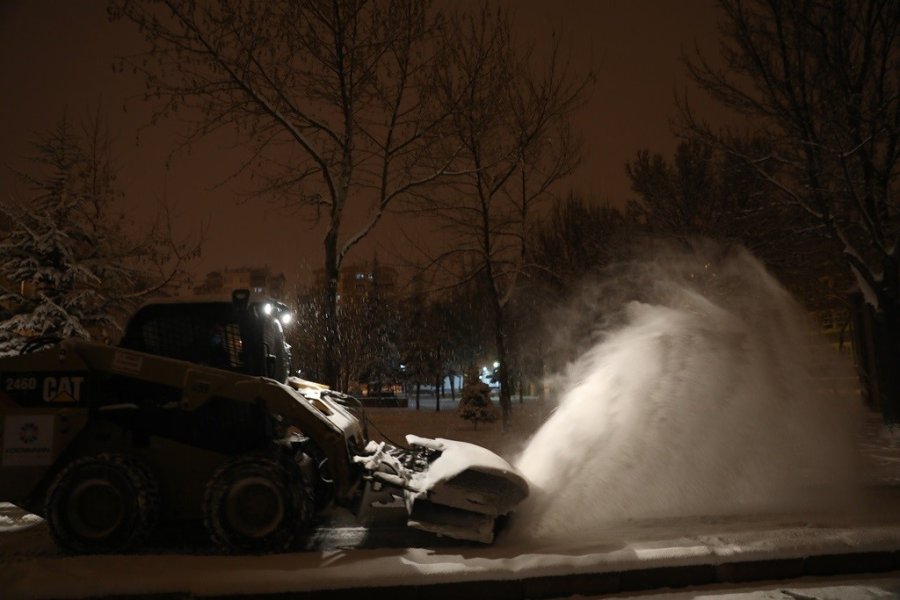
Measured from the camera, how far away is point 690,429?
831 cm

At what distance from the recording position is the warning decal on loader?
6.49 meters

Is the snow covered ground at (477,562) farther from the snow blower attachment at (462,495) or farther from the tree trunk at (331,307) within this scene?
the tree trunk at (331,307)

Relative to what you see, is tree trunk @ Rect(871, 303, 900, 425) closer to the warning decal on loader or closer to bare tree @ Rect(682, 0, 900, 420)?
bare tree @ Rect(682, 0, 900, 420)

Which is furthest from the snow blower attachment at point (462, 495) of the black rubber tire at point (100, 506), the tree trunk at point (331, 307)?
the tree trunk at point (331, 307)

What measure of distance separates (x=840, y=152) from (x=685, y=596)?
13084mm

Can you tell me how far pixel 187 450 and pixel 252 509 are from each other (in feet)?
3.21

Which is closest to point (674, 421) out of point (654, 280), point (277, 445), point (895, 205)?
point (277, 445)

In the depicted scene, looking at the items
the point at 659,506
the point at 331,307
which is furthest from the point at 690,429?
the point at 331,307

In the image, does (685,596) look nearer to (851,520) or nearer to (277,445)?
(851,520)

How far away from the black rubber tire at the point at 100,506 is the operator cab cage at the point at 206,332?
4.12ft

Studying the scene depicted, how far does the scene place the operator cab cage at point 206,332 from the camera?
23.0 feet

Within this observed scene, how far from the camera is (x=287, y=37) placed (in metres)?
14.4

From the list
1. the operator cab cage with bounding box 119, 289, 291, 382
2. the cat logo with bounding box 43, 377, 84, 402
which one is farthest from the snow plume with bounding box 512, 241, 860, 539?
the cat logo with bounding box 43, 377, 84, 402

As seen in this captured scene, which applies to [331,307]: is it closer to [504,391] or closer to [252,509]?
[504,391]
